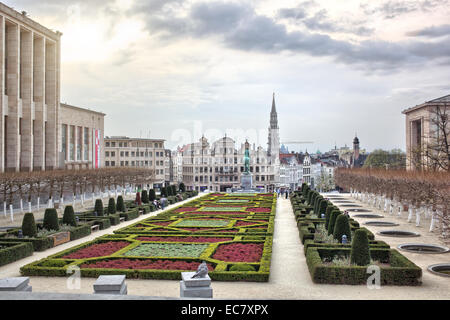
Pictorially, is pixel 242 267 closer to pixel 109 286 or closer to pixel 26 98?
pixel 109 286

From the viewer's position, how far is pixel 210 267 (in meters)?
18.6

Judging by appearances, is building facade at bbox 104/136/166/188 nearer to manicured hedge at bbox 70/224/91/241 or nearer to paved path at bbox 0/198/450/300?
manicured hedge at bbox 70/224/91/241

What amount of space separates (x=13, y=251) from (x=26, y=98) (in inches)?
1518

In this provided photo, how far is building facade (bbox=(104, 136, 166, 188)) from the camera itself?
10925 cm

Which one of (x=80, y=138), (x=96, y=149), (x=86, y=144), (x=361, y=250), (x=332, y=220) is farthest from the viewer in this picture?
(x=96, y=149)

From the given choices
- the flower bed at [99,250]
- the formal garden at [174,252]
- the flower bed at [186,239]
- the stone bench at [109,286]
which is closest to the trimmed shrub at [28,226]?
the formal garden at [174,252]

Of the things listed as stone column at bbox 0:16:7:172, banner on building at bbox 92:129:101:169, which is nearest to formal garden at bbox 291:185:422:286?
stone column at bbox 0:16:7:172

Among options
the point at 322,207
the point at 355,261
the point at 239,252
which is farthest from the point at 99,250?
the point at 322,207

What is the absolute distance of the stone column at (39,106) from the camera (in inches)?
2297

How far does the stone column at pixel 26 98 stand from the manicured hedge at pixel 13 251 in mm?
33908

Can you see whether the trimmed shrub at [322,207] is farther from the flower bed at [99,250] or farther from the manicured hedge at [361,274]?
the manicured hedge at [361,274]

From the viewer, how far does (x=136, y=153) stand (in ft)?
368
